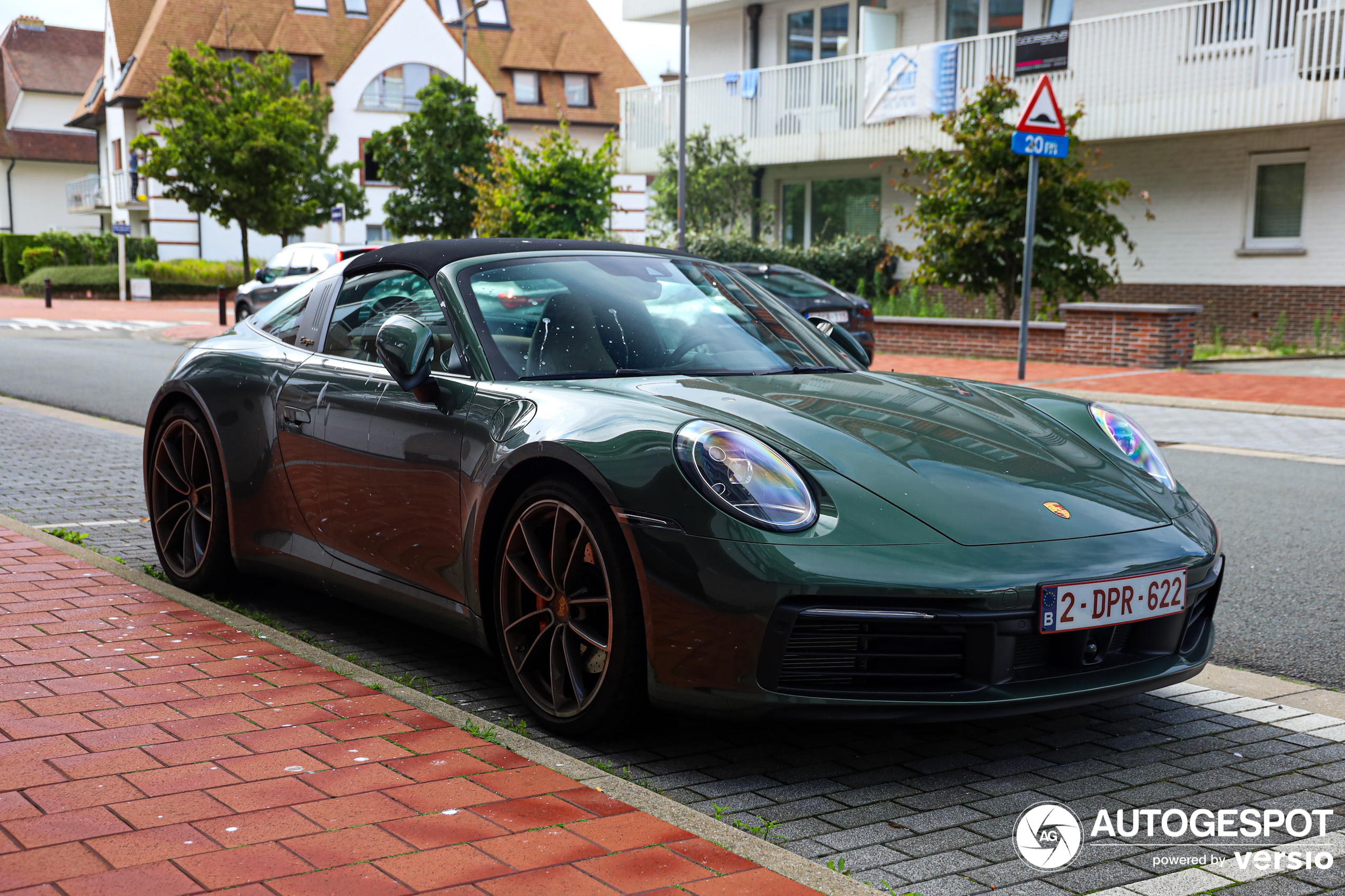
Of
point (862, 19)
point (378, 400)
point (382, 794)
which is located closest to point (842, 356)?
point (378, 400)

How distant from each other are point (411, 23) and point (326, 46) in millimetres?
3656

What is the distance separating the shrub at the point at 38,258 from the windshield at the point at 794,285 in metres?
43.6

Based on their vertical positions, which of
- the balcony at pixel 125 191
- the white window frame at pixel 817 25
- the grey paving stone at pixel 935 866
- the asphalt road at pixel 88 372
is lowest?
the asphalt road at pixel 88 372

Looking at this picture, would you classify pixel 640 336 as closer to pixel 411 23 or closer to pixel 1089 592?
pixel 1089 592

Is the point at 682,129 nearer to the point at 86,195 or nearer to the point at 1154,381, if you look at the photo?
the point at 1154,381

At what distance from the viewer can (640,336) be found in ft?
14.0

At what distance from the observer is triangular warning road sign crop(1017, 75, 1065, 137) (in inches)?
565

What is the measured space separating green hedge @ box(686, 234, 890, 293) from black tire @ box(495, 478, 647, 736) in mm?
22683

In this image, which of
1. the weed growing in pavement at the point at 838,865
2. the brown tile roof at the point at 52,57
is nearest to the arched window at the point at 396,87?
the brown tile roof at the point at 52,57

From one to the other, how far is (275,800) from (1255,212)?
72.8 feet

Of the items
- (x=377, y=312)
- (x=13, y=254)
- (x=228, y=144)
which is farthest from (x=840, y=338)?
Answer: (x=13, y=254)

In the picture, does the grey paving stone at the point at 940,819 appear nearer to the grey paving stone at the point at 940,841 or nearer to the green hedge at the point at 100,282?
the grey paving stone at the point at 940,841

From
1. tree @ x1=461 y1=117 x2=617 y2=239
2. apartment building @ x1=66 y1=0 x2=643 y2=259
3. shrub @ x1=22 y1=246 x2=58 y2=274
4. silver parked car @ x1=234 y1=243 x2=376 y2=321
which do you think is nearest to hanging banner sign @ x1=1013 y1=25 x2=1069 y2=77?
tree @ x1=461 y1=117 x2=617 y2=239

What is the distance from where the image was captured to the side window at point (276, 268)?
27.1m
